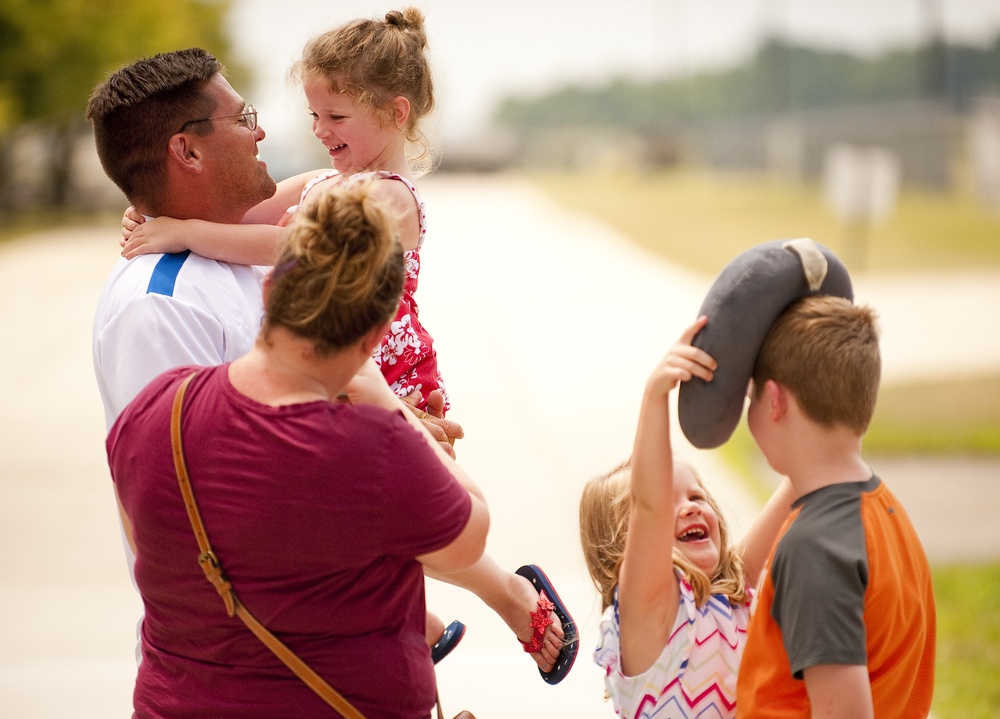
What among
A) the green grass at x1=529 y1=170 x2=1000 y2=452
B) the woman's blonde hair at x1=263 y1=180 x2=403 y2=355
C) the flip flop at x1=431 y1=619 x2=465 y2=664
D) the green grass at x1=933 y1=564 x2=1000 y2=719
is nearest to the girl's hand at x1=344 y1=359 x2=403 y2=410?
the woman's blonde hair at x1=263 y1=180 x2=403 y2=355

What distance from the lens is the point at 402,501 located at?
6.31 feet

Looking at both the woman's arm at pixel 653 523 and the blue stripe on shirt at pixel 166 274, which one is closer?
the woman's arm at pixel 653 523

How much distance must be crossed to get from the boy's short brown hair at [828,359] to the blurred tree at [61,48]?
2512 centimetres

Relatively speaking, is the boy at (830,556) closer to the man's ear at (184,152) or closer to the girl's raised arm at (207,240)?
the girl's raised arm at (207,240)

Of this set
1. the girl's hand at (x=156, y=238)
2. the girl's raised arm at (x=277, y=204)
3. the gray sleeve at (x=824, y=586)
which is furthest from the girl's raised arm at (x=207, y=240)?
the gray sleeve at (x=824, y=586)

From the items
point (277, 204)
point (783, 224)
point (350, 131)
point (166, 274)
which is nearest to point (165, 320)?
point (166, 274)

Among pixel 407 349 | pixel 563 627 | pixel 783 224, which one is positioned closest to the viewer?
pixel 407 349

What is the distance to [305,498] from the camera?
191 cm

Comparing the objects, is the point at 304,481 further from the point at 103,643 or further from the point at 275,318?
the point at 103,643

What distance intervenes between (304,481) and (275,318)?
0.29 m

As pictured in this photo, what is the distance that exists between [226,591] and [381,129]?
4.97 ft

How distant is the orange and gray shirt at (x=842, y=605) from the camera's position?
1.93 meters

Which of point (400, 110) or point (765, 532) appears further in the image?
point (400, 110)

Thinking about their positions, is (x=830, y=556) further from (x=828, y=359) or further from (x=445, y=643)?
Result: (x=445, y=643)
